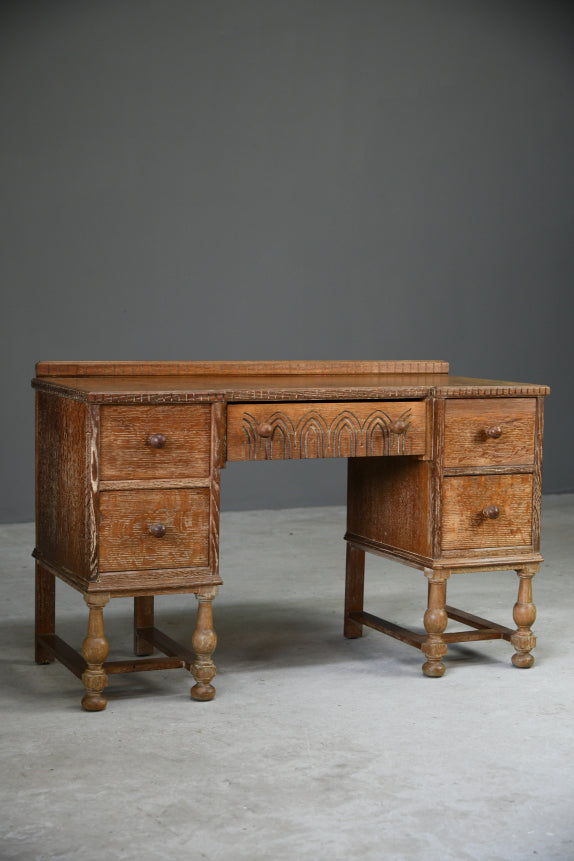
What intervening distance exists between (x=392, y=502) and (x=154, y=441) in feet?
2.73

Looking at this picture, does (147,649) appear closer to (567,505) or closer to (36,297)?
(36,297)

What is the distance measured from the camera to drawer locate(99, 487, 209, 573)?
2705 mm

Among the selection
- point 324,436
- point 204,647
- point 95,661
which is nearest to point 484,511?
point 324,436

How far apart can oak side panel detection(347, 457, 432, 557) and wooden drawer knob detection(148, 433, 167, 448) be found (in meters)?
0.75

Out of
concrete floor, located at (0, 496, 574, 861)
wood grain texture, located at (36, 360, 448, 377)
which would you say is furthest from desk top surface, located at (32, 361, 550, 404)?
concrete floor, located at (0, 496, 574, 861)

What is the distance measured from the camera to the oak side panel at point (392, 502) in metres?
Answer: 3.07

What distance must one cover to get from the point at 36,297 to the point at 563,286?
9.86ft

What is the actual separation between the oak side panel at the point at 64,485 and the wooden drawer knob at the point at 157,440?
147 mm

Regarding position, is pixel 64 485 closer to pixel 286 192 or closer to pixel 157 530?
pixel 157 530

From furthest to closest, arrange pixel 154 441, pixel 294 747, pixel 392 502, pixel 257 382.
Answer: pixel 392 502, pixel 257 382, pixel 154 441, pixel 294 747

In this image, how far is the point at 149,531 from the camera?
8.99 ft

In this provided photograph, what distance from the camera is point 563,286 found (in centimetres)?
653

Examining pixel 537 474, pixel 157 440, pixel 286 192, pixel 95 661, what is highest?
pixel 286 192

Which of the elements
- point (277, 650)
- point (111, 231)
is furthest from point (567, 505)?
point (277, 650)
